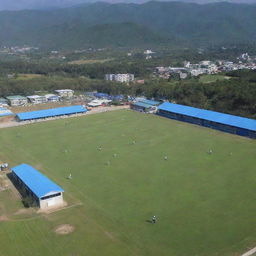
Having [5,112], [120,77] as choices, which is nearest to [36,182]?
[5,112]

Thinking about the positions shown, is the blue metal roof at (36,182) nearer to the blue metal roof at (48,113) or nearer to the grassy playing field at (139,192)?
the grassy playing field at (139,192)

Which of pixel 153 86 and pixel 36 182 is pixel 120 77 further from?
pixel 36 182

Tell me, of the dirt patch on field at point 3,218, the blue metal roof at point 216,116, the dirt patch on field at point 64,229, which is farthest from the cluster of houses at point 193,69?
the dirt patch on field at point 64,229

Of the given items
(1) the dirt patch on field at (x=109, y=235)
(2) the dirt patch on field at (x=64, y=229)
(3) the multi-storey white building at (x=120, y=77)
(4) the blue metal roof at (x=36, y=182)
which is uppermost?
(4) the blue metal roof at (x=36, y=182)

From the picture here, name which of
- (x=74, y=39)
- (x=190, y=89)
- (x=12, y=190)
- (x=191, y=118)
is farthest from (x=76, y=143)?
(x=74, y=39)

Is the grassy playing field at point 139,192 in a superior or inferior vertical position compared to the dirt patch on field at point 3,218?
inferior
